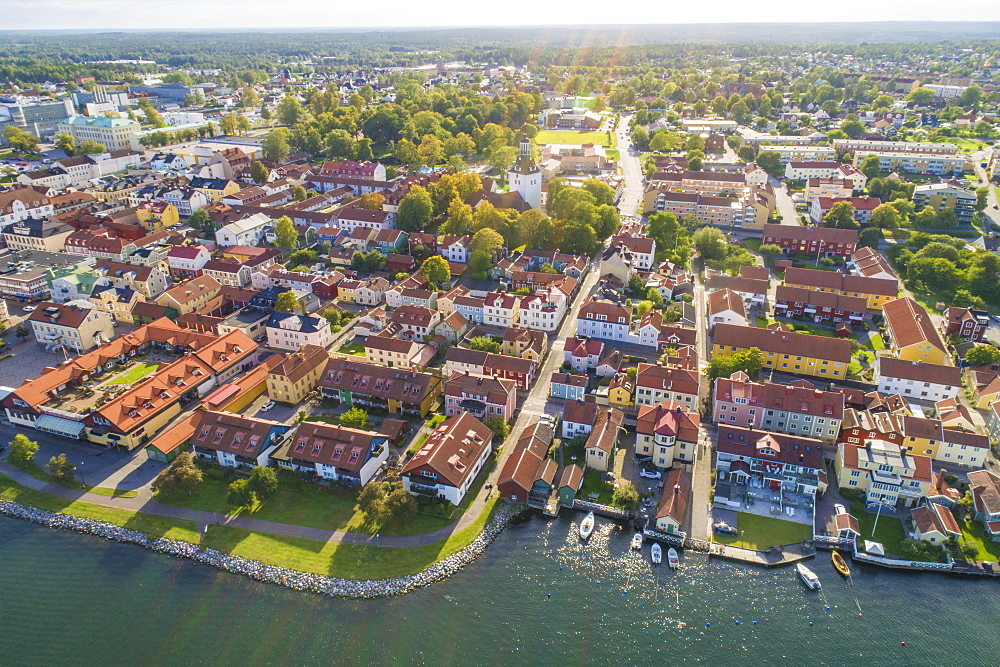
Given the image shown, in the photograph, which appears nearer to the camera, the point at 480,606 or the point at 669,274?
the point at 480,606

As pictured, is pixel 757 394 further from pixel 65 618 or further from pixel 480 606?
pixel 65 618

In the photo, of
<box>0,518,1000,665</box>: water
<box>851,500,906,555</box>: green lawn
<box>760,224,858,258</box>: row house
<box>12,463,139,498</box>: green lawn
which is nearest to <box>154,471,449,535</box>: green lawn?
<box>12,463,139,498</box>: green lawn

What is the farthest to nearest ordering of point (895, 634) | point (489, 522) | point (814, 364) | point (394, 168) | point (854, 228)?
1. point (394, 168)
2. point (854, 228)
3. point (814, 364)
4. point (489, 522)
5. point (895, 634)

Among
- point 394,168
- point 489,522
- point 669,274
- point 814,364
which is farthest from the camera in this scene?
point 394,168

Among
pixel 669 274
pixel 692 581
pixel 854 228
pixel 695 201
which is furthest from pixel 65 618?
pixel 854 228

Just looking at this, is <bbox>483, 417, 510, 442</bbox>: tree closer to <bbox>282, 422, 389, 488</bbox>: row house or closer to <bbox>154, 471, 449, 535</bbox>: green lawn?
<bbox>282, 422, 389, 488</bbox>: row house

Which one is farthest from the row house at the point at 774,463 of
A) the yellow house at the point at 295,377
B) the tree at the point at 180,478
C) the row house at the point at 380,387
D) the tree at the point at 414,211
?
the tree at the point at 414,211
